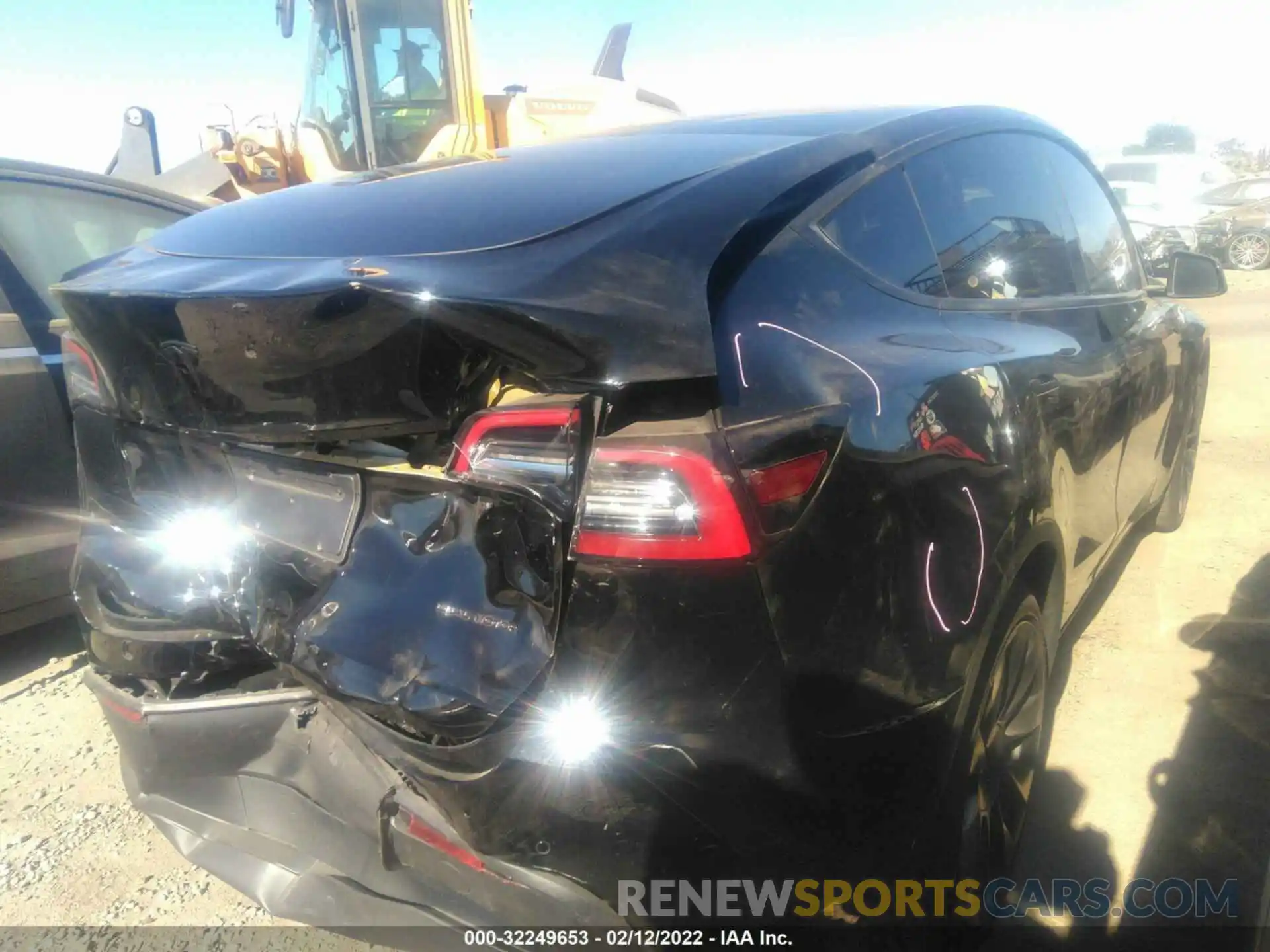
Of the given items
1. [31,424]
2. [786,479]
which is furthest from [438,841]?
[31,424]

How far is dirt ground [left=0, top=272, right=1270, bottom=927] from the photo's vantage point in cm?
234

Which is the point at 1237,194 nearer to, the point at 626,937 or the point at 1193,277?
the point at 1193,277

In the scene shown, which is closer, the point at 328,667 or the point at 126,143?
the point at 328,667

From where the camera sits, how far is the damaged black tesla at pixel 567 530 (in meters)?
1.41

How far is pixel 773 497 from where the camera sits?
140cm

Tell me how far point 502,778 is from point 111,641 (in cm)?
102

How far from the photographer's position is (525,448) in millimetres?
1458

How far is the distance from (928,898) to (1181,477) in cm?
331

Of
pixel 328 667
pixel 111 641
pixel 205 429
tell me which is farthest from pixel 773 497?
pixel 111 641

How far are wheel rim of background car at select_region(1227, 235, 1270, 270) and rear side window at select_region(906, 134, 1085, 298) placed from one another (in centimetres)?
1701

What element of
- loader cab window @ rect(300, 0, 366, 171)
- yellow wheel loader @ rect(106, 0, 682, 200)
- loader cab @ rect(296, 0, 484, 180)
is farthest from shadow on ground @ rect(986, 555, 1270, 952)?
loader cab window @ rect(300, 0, 366, 171)

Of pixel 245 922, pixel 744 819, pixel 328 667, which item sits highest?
pixel 328 667

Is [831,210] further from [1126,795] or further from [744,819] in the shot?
[1126,795]

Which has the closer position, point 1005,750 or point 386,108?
point 1005,750
